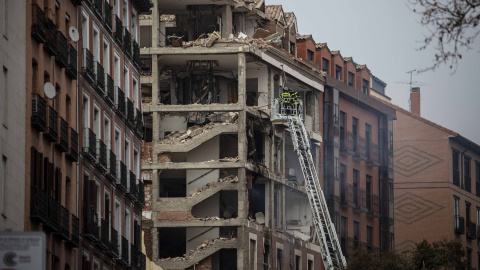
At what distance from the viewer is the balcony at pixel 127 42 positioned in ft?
214

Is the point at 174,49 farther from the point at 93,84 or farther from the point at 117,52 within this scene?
the point at 93,84

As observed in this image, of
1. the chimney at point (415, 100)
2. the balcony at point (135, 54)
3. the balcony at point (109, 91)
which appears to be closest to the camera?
the balcony at point (109, 91)

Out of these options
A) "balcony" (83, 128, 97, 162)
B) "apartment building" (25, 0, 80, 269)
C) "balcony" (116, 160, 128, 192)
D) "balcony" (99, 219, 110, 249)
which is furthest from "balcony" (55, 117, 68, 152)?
"balcony" (116, 160, 128, 192)

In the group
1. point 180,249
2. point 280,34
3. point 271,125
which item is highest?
point 280,34

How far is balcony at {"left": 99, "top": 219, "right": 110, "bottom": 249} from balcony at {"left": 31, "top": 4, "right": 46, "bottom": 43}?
499 inches

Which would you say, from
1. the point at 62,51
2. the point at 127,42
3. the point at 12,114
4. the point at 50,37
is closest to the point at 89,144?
the point at 62,51

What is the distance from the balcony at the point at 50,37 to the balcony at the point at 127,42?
15.4 meters

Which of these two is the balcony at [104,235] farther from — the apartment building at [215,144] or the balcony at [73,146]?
the apartment building at [215,144]

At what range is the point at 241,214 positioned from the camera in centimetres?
8425

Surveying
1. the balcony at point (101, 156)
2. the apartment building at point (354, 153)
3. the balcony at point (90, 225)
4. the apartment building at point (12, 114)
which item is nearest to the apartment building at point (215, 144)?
the apartment building at point (354, 153)

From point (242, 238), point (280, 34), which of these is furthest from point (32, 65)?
point (280, 34)

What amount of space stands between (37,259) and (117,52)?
140ft

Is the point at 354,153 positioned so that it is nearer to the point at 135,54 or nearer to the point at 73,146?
the point at 135,54

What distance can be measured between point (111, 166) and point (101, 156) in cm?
261
